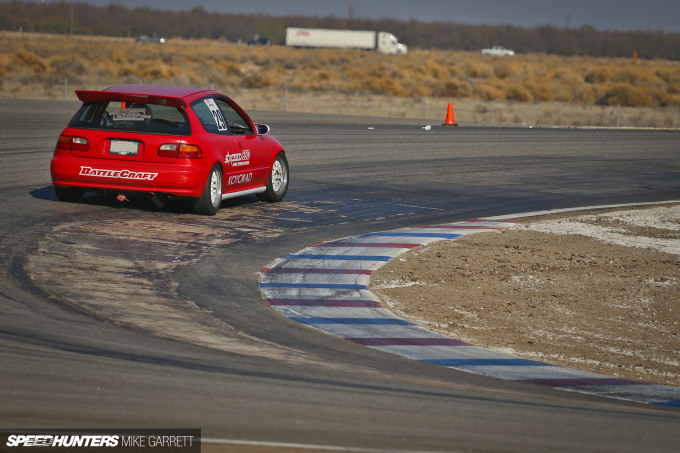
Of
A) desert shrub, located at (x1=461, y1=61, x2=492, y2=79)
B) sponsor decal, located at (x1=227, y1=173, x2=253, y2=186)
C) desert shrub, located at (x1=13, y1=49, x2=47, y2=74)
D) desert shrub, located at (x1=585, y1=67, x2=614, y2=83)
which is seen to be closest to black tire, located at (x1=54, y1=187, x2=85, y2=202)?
sponsor decal, located at (x1=227, y1=173, x2=253, y2=186)

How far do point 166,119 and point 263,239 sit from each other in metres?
2.09

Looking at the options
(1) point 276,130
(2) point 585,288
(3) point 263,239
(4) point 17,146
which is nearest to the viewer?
(2) point 585,288

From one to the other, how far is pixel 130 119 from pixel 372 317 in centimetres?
551

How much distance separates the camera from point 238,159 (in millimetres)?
13773

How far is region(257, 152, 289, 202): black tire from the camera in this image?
1506 cm

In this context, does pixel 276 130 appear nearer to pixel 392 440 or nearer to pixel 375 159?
pixel 375 159

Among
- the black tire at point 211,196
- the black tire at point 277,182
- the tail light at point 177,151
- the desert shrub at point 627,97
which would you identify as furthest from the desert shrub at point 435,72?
the tail light at point 177,151

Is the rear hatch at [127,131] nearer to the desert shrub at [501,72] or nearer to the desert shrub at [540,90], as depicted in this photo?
the desert shrub at [540,90]

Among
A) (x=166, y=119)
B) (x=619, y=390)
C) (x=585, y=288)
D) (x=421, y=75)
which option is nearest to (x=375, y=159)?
(x=166, y=119)

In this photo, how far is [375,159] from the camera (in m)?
22.4

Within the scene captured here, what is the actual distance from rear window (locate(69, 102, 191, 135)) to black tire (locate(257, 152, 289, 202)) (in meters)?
2.30

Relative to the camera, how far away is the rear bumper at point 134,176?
12688mm

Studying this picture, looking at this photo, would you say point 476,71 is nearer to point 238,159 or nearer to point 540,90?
point 540,90

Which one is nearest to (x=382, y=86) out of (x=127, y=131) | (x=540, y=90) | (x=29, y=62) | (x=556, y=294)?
(x=540, y=90)
